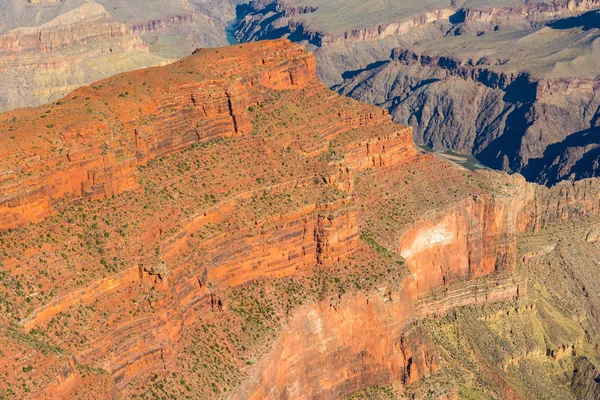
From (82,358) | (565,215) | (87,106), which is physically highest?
(87,106)

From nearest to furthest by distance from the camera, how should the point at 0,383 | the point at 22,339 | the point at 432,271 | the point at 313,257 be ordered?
the point at 0,383 < the point at 22,339 < the point at 313,257 < the point at 432,271

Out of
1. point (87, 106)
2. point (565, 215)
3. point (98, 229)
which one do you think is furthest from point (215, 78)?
point (565, 215)

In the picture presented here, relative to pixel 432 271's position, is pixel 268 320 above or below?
above

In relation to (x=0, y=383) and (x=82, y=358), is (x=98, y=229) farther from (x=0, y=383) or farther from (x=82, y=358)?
(x=0, y=383)

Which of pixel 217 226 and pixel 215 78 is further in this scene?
Result: pixel 215 78

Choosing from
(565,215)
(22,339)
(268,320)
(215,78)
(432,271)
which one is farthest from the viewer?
(565,215)

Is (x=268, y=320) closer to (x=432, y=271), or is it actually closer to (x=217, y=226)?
(x=217, y=226)
